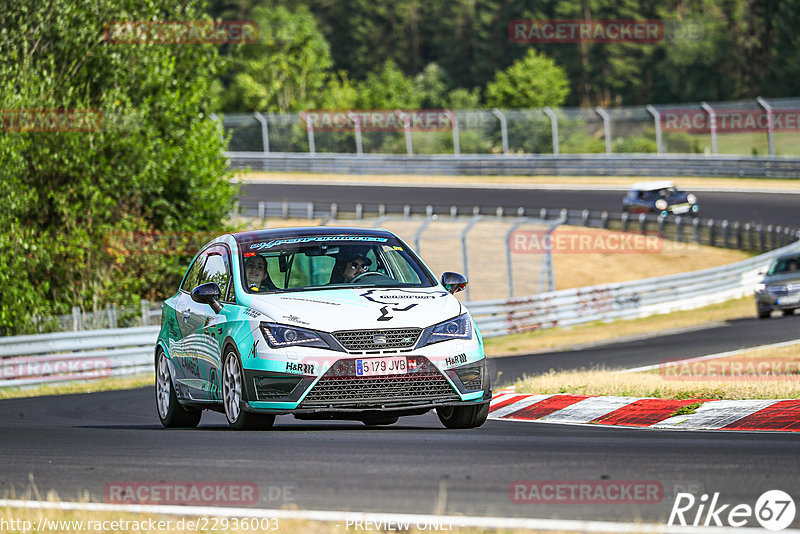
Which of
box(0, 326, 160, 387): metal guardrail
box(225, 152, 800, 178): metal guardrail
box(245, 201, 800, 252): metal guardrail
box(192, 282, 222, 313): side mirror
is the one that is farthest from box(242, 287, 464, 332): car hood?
box(225, 152, 800, 178): metal guardrail

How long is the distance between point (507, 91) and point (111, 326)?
6741 cm

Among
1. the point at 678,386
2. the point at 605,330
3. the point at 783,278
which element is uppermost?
the point at 678,386

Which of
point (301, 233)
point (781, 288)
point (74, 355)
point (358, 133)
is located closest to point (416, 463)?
point (301, 233)

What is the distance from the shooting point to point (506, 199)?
50.1 metres

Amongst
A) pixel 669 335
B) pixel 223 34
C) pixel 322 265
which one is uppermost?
pixel 223 34

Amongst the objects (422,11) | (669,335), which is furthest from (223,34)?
(422,11)

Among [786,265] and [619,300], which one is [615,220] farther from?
[786,265]

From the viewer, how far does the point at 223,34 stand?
3055 centimetres

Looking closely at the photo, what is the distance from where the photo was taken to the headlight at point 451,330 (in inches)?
340

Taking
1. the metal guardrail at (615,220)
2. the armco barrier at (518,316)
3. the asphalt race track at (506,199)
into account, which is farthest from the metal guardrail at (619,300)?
the asphalt race track at (506,199)

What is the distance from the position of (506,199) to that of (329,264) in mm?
40797

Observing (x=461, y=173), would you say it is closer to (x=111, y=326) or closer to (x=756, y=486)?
(x=111, y=326)

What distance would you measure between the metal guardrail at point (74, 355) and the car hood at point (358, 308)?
38.6 ft

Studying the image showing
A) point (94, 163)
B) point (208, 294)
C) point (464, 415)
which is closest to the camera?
point (464, 415)
